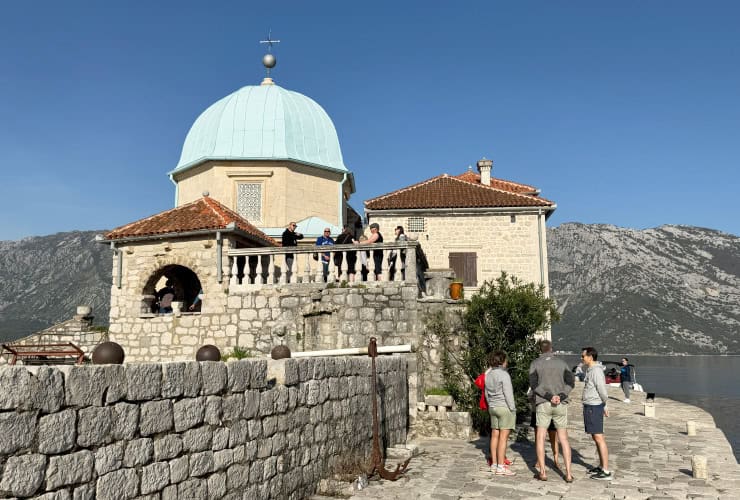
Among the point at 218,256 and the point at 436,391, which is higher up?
the point at 218,256

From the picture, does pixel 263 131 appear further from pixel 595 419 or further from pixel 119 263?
pixel 595 419

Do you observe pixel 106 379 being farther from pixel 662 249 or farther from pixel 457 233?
pixel 662 249

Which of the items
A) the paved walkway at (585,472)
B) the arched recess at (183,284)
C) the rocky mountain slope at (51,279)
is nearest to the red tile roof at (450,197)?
the arched recess at (183,284)

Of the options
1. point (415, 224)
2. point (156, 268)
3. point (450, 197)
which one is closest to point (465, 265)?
point (415, 224)

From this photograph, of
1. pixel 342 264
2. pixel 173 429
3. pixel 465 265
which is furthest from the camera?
pixel 465 265

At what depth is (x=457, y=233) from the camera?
24.6 m

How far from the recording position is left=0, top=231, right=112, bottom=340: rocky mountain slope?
9448 cm

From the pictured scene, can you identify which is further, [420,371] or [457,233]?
[457,233]

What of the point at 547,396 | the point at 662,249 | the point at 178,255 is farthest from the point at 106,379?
the point at 662,249

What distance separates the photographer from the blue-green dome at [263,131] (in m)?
21.8

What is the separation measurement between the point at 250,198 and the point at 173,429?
17452 mm

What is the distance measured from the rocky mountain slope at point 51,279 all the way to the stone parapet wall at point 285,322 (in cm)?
7840

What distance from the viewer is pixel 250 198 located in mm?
21609

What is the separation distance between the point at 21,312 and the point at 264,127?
96349 millimetres
